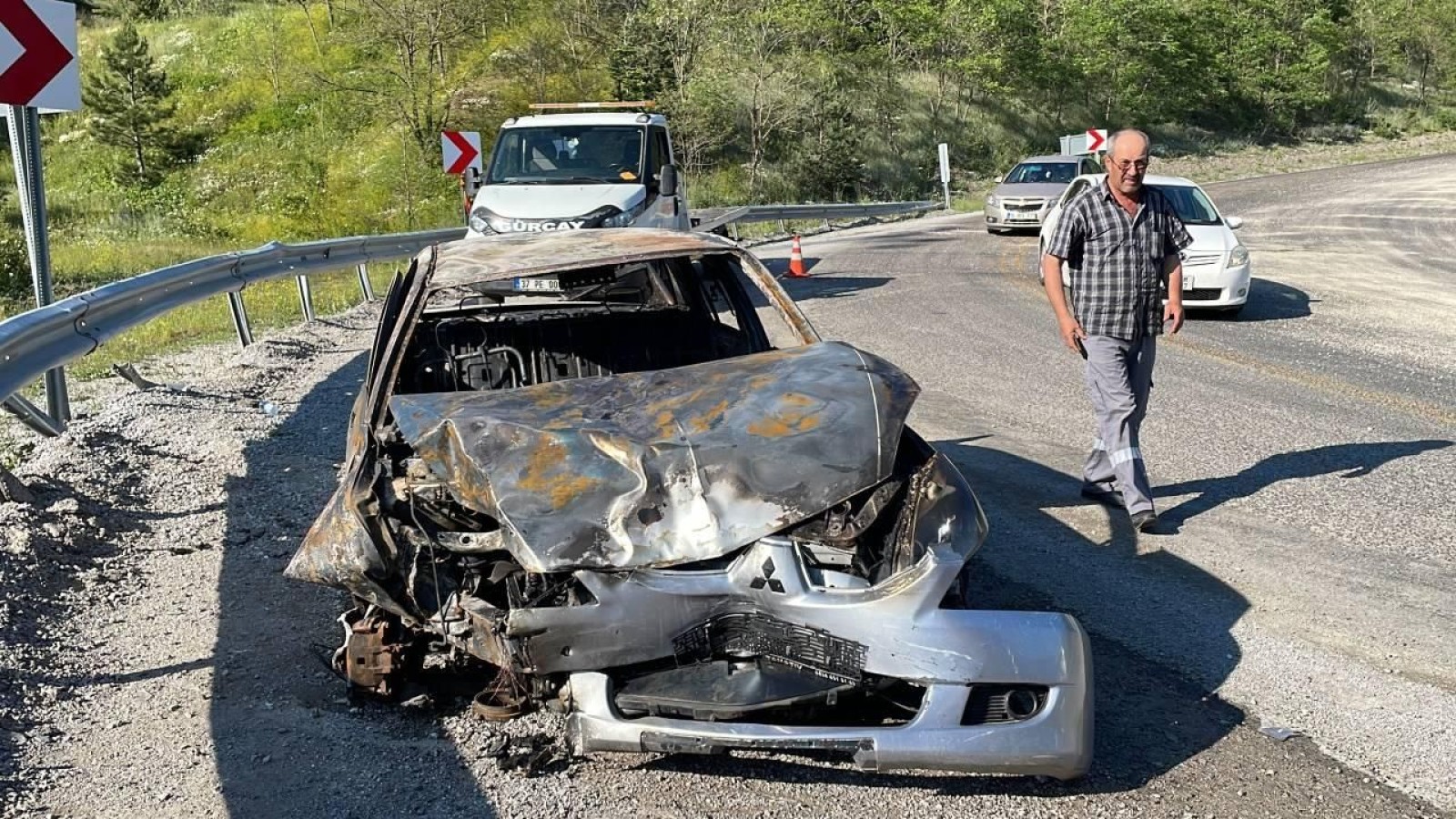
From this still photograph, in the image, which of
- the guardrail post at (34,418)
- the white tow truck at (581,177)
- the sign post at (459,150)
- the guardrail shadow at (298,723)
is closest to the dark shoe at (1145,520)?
the guardrail shadow at (298,723)

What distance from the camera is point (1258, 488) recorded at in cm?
718

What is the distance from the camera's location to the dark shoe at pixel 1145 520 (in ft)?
20.4

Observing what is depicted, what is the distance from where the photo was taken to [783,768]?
3.87 meters

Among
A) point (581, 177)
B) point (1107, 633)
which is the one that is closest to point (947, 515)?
point (1107, 633)

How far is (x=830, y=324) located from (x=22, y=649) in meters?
10.1

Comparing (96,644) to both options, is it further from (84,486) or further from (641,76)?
(641,76)

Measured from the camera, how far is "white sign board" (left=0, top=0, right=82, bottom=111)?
7.41m

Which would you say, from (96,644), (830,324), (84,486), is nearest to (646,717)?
(96,644)

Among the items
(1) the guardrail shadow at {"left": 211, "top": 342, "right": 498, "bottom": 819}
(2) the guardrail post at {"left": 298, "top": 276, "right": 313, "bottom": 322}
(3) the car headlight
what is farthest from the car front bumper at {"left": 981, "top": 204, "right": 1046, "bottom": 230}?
(3) the car headlight

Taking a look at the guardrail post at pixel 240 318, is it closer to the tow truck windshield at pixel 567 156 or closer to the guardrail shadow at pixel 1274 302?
the tow truck windshield at pixel 567 156

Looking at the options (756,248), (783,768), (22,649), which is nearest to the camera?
(783,768)

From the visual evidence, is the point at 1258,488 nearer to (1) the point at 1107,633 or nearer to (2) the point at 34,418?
(1) the point at 1107,633

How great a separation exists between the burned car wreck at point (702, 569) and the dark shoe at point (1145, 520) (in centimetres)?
201

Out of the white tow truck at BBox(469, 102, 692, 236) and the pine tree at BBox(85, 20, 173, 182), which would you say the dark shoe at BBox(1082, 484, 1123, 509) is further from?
the pine tree at BBox(85, 20, 173, 182)
